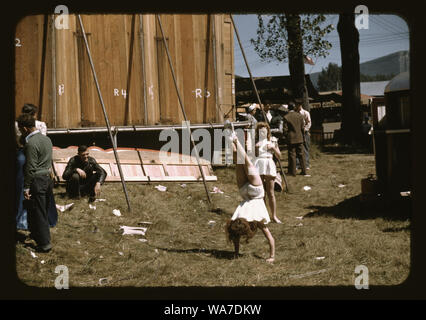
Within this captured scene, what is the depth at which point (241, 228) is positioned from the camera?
6543 mm

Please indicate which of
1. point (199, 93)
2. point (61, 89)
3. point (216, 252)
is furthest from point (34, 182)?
point (199, 93)

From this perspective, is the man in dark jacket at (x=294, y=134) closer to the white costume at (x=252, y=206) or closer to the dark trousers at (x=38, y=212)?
the white costume at (x=252, y=206)

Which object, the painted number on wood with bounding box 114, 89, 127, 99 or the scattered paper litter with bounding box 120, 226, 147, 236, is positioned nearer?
the scattered paper litter with bounding box 120, 226, 147, 236

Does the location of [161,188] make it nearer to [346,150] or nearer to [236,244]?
[236,244]

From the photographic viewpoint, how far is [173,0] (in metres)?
3.23

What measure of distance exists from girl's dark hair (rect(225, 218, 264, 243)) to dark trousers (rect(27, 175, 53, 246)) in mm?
2491

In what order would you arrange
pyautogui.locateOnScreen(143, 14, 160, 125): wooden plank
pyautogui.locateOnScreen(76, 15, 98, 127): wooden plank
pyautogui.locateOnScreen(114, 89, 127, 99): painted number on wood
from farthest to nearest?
pyautogui.locateOnScreen(143, 14, 160, 125): wooden plank, pyautogui.locateOnScreen(114, 89, 127, 99): painted number on wood, pyautogui.locateOnScreen(76, 15, 98, 127): wooden plank

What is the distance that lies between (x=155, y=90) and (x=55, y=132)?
9.33 ft

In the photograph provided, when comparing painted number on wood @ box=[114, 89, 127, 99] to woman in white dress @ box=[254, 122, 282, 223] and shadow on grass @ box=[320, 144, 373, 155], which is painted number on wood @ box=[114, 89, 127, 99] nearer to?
woman in white dress @ box=[254, 122, 282, 223]

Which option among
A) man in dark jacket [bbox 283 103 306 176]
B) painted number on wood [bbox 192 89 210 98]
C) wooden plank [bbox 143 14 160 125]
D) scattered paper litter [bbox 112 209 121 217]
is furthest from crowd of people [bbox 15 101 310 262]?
painted number on wood [bbox 192 89 210 98]

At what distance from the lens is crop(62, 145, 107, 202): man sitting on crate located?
934cm

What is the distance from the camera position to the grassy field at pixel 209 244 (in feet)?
18.8

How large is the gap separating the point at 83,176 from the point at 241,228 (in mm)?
4171

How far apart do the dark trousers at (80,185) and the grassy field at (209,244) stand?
0.80ft
